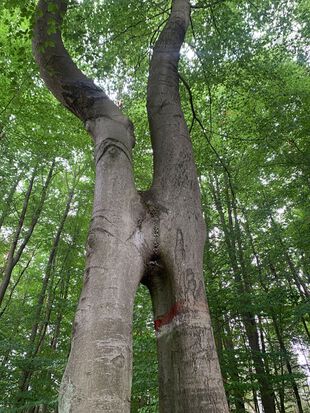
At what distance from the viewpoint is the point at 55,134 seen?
880 centimetres

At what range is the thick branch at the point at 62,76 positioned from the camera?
2.16m

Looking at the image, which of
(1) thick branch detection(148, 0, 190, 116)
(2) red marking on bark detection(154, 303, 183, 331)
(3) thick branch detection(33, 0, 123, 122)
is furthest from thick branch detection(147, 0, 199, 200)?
(2) red marking on bark detection(154, 303, 183, 331)

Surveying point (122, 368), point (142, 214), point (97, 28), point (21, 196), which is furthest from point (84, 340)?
point (21, 196)

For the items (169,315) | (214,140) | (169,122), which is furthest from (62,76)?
(214,140)

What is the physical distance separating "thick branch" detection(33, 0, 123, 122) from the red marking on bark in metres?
1.23

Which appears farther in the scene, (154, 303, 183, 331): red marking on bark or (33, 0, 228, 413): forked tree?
(154, 303, 183, 331): red marking on bark

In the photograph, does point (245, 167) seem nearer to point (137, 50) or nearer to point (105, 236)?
point (137, 50)

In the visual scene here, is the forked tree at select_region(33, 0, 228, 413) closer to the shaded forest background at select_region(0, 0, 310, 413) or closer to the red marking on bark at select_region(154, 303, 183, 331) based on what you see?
the red marking on bark at select_region(154, 303, 183, 331)

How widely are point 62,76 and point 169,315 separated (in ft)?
5.83

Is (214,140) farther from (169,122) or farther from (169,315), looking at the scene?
(169,315)

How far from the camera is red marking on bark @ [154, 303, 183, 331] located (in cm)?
145

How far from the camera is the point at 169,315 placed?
1491 millimetres

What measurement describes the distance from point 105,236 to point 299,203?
7.36m

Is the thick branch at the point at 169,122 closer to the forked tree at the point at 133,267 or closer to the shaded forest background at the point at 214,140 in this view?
the forked tree at the point at 133,267
